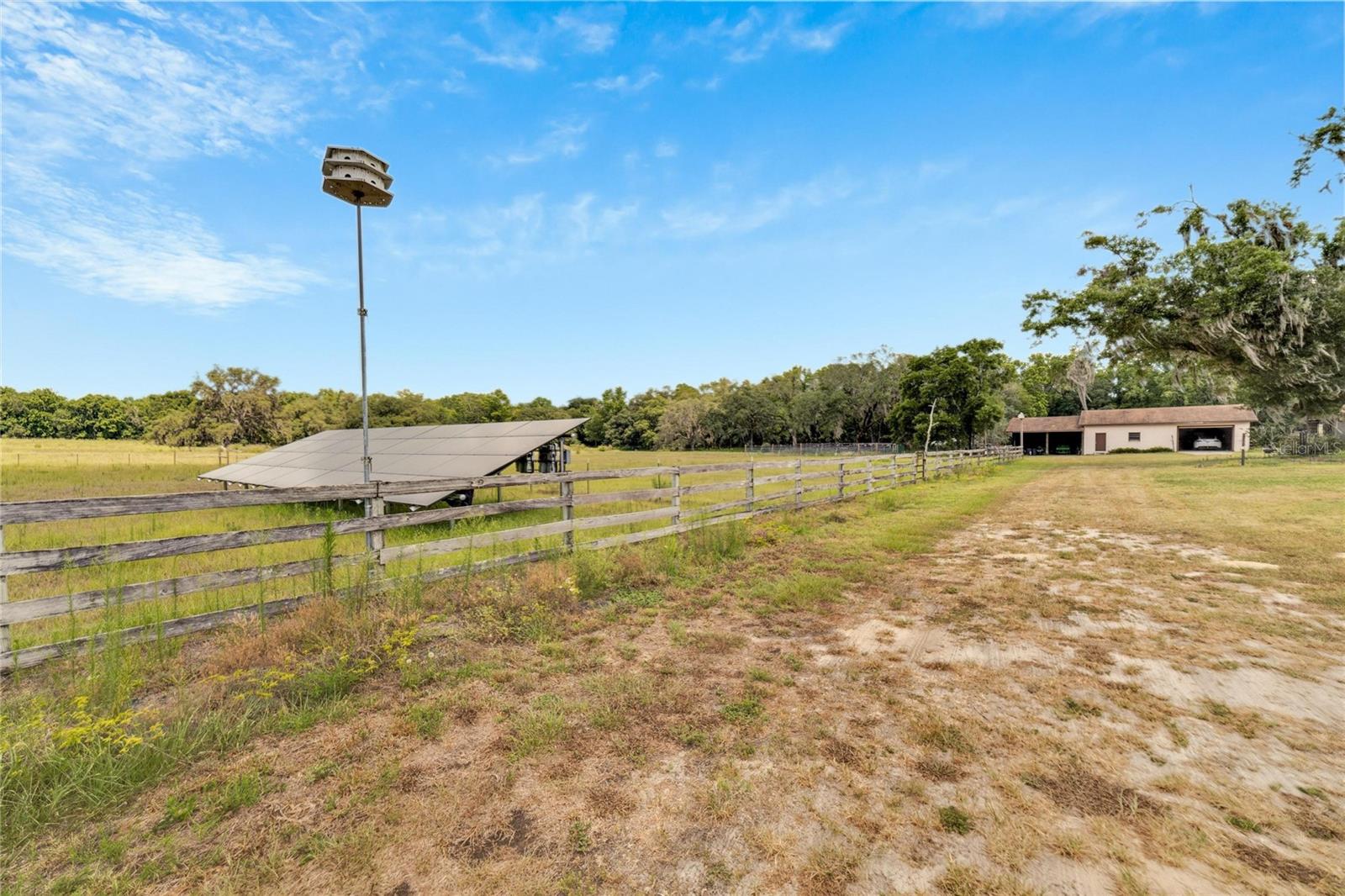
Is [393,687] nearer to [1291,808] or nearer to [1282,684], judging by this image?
[1291,808]

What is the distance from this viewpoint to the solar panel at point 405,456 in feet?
39.6

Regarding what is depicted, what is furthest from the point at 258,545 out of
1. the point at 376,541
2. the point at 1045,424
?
the point at 1045,424

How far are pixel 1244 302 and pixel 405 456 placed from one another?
31.8 m

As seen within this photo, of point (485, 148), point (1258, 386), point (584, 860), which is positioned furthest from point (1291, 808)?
point (1258, 386)

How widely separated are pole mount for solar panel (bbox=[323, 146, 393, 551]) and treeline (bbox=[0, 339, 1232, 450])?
35.2 metres

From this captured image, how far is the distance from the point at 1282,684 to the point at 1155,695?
1.06 metres

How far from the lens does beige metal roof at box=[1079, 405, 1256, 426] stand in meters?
47.2

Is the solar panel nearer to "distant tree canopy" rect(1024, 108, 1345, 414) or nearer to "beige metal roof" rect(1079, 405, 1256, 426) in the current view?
"distant tree canopy" rect(1024, 108, 1345, 414)

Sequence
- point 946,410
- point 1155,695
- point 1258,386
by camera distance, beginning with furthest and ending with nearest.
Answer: point 946,410, point 1258,386, point 1155,695

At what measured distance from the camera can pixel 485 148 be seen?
18453 millimetres

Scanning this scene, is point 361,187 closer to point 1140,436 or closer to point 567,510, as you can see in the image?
point 567,510

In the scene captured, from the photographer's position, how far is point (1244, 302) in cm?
2025

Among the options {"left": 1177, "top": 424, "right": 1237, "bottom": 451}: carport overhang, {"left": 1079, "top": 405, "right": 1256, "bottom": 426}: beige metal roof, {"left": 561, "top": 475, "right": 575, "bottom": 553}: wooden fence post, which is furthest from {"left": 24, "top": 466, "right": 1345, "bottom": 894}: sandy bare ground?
{"left": 1177, "top": 424, "right": 1237, "bottom": 451}: carport overhang

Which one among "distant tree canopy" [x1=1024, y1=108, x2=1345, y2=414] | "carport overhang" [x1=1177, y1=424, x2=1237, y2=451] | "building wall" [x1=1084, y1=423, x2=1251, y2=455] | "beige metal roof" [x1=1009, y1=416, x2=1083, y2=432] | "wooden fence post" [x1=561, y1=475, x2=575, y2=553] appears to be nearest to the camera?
"wooden fence post" [x1=561, y1=475, x2=575, y2=553]
